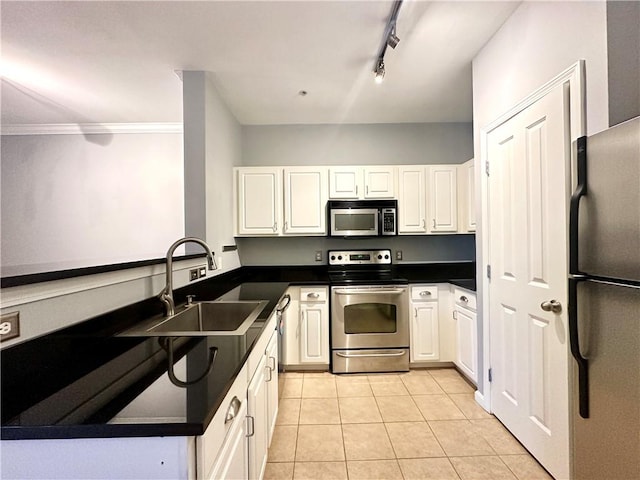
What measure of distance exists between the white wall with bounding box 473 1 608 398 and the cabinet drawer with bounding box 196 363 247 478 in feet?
5.82

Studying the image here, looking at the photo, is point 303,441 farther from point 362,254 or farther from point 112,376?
point 362,254

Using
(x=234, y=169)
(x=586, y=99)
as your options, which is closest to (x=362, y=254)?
(x=234, y=169)

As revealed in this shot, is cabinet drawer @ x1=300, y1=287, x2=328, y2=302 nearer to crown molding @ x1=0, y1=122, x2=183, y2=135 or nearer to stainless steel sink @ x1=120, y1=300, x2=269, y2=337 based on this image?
stainless steel sink @ x1=120, y1=300, x2=269, y2=337

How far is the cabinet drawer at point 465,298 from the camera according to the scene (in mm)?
2424

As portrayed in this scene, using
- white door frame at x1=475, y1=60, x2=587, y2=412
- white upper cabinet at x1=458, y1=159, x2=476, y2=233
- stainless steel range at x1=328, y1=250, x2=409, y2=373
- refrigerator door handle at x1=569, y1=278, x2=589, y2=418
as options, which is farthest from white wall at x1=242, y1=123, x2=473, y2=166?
refrigerator door handle at x1=569, y1=278, x2=589, y2=418

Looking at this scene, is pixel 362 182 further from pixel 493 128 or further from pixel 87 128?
pixel 87 128

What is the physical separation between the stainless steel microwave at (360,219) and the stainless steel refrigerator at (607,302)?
6.33 ft

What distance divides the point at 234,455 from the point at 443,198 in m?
2.95

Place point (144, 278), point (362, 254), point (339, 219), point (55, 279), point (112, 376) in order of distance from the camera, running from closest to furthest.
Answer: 1. point (112, 376)
2. point (55, 279)
3. point (144, 278)
4. point (339, 219)
5. point (362, 254)

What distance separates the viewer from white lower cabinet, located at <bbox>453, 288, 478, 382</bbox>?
242 centimetres

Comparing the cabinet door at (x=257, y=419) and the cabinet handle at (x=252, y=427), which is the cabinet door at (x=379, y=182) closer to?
the cabinet door at (x=257, y=419)

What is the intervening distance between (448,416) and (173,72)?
3332mm

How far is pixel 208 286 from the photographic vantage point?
7.18ft

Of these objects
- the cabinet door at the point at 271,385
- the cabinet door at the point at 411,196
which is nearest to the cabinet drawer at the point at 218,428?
the cabinet door at the point at 271,385
